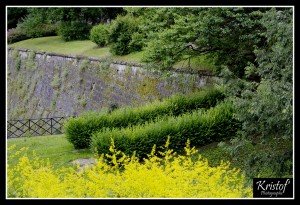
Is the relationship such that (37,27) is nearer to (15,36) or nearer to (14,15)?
(15,36)

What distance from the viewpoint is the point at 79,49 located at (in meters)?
30.2

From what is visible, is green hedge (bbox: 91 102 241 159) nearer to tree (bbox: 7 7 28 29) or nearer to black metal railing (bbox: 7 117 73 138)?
black metal railing (bbox: 7 117 73 138)

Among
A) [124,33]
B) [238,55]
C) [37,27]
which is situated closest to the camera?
[238,55]

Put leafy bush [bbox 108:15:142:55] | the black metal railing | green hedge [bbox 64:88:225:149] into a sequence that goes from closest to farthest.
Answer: green hedge [bbox 64:88:225:149]
the black metal railing
leafy bush [bbox 108:15:142:55]

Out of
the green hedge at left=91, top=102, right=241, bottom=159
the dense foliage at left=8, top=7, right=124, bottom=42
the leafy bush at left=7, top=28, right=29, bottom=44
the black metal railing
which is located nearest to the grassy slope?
the dense foliage at left=8, top=7, right=124, bottom=42

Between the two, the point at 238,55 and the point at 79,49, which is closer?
the point at 238,55

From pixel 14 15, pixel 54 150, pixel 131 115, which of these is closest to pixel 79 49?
pixel 131 115

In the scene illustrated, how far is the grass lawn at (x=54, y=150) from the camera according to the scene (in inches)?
643

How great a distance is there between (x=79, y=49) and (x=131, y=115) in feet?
43.6

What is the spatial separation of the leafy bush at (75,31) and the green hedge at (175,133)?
1821 cm

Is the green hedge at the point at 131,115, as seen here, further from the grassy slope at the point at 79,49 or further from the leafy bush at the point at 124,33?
the leafy bush at the point at 124,33

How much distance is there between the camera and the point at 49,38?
3562 centimetres

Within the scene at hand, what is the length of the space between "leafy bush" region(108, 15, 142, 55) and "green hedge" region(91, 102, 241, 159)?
9.99 m

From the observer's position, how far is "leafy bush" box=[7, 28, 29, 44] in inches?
1441
